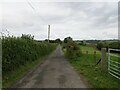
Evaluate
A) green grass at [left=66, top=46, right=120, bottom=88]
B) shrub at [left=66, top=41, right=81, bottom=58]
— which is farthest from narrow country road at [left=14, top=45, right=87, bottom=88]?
shrub at [left=66, top=41, right=81, bottom=58]

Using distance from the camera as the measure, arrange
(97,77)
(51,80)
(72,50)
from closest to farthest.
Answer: (51,80) → (97,77) → (72,50)

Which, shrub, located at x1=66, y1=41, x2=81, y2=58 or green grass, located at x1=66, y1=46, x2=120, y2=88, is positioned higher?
shrub, located at x1=66, y1=41, x2=81, y2=58

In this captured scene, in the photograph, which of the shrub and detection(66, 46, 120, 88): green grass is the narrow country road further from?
the shrub

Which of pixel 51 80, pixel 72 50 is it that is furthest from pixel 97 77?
pixel 72 50

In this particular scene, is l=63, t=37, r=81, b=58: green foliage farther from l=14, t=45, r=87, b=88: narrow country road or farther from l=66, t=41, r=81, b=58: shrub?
l=14, t=45, r=87, b=88: narrow country road

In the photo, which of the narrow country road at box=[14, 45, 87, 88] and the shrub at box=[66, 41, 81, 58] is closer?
the narrow country road at box=[14, 45, 87, 88]

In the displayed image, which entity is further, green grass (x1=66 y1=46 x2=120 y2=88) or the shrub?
the shrub

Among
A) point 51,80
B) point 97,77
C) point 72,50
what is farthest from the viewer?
point 72,50

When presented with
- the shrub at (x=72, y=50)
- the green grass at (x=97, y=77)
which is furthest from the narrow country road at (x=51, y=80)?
the shrub at (x=72, y=50)

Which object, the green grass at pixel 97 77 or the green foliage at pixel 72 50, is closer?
the green grass at pixel 97 77

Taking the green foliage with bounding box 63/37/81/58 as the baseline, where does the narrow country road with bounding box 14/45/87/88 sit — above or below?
below

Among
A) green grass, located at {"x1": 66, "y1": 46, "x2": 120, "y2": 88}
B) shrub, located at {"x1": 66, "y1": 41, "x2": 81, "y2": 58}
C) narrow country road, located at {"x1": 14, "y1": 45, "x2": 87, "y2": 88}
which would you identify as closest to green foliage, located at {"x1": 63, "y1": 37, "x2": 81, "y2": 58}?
shrub, located at {"x1": 66, "y1": 41, "x2": 81, "y2": 58}

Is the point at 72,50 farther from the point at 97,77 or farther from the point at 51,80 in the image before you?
the point at 51,80

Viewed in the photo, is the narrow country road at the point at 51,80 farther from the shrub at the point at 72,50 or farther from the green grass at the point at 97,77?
the shrub at the point at 72,50
